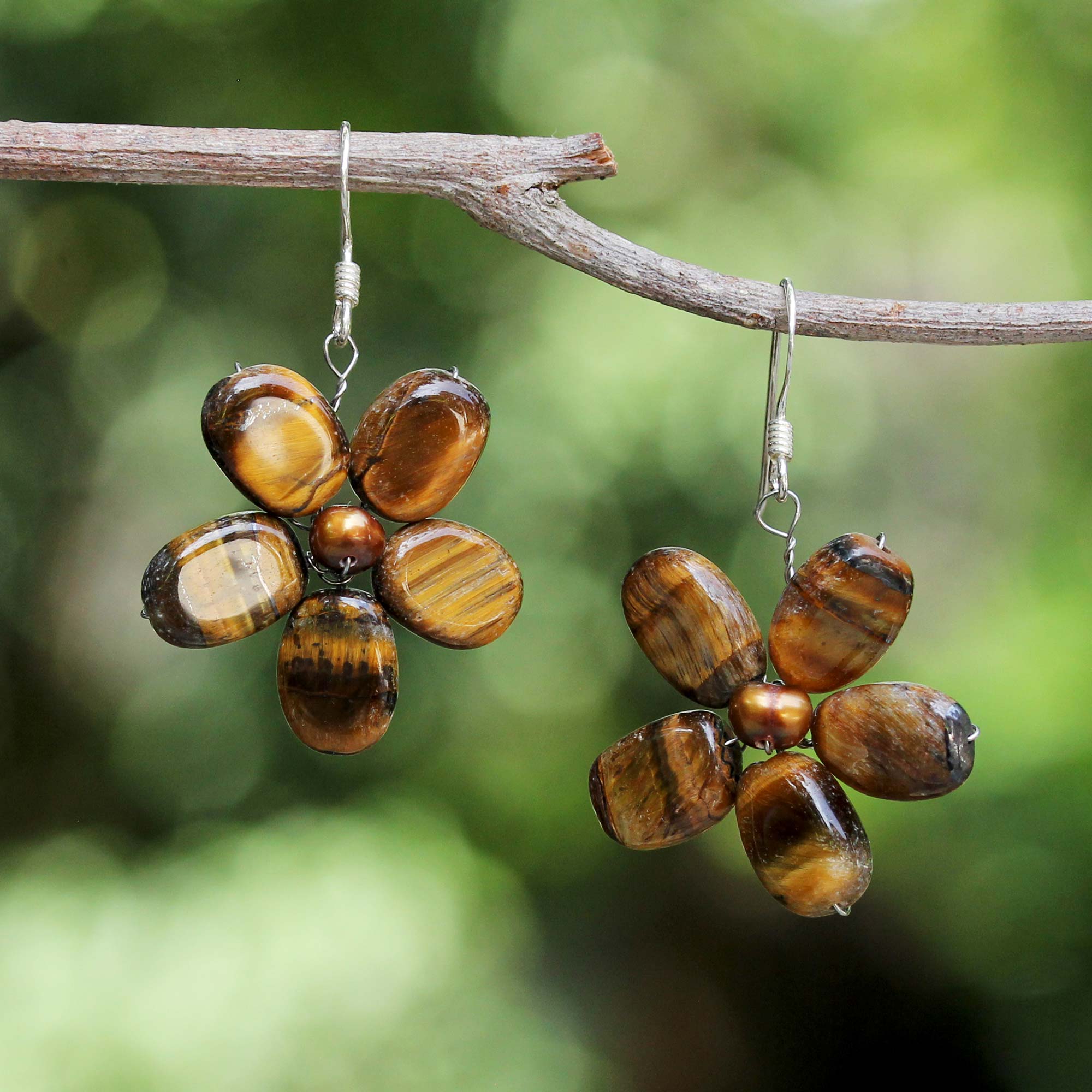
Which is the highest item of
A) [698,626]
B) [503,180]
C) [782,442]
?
[503,180]

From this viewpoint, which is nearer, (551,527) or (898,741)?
(898,741)

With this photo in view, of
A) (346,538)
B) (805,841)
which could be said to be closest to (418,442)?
(346,538)

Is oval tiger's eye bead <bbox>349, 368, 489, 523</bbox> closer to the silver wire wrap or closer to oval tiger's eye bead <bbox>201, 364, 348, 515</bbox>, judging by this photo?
oval tiger's eye bead <bbox>201, 364, 348, 515</bbox>

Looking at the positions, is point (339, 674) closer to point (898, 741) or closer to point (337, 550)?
point (337, 550)

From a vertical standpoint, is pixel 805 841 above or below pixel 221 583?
below

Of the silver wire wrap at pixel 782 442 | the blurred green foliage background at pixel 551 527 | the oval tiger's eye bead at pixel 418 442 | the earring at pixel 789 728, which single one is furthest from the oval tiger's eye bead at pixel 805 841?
the blurred green foliage background at pixel 551 527

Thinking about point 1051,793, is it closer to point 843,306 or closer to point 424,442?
point 843,306

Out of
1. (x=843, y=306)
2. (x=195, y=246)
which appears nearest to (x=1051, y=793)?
(x=843, y=306)

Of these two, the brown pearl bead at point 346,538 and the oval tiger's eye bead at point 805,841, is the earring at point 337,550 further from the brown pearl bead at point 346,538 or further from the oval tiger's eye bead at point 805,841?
the oval tiger's eye bead at point 805,841
